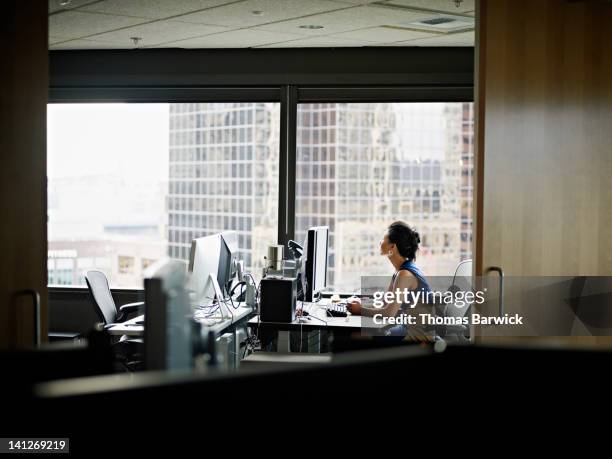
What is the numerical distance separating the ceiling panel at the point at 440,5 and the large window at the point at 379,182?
162 centimetres

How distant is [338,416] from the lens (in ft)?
5.13

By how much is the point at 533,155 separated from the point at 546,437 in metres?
2.30

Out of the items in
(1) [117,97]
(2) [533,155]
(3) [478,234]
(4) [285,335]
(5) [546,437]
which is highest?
(1) [117,97]

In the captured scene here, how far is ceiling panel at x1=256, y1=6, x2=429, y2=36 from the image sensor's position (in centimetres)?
493

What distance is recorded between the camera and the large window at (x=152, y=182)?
6.61m

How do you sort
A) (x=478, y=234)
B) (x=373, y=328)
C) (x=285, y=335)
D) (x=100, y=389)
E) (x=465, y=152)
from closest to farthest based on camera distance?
(x=100, y=389) → (x=478, y=234) → (x=373, y=328) → (x=285, y=335) → (x=465, y=152)

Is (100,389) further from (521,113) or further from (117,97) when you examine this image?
(117,97)

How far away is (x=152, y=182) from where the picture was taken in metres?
6.85

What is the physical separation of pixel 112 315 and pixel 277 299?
1473mm

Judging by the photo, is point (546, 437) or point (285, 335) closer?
point (546, 437)

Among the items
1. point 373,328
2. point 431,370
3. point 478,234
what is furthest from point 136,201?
point 431,370

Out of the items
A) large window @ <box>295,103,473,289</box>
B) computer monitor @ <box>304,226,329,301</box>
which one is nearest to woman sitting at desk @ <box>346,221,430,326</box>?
computer monitor @ <box>304,226,329,301</box>

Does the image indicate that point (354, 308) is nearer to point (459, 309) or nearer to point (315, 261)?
point (315, 261)

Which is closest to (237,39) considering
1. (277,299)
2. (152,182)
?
(152,182)
